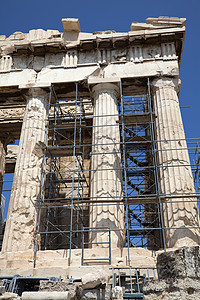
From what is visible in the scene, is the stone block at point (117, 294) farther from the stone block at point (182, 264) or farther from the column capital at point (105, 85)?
the column capital at point (105, 85)

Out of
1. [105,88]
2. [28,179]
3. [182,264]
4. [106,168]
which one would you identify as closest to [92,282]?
[182,264]

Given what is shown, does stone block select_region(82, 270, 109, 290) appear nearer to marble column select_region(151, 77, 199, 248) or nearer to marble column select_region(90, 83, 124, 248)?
marble column select_region(90, 83, 124, 248)

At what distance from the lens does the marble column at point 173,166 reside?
13445mm

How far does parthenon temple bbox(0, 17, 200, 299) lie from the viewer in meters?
13.3

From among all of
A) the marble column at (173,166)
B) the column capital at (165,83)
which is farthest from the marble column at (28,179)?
the column capital at (165,83)

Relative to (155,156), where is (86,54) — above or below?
above

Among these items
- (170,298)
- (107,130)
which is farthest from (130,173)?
(170,298)

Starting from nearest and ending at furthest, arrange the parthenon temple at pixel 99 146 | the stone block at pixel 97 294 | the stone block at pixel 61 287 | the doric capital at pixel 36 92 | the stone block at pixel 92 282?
1. the stone block at pixel 61 287
2. the stone block at pixel 97 294
3. the stone block at pixel 92 282
4. the parthenon temple at pixel 99 146
5. the doric capital at pixel 36 92

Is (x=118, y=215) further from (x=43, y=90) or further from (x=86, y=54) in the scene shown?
(x=86, y=54)

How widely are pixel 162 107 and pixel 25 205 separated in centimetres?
786

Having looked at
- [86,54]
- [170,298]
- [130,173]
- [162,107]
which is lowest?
[170,298]

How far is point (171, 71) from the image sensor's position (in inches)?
686

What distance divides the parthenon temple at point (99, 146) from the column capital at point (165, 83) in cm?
5

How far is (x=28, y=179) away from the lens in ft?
50.7
